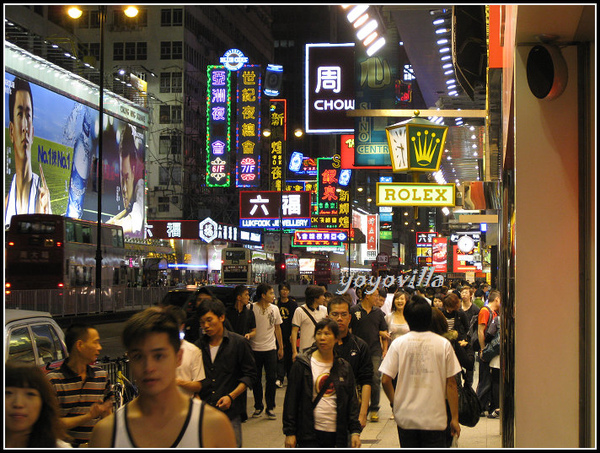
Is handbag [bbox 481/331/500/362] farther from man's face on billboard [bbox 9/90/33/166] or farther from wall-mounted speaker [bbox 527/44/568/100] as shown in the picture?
man's face on billboard [bbox 9/90/33/166]

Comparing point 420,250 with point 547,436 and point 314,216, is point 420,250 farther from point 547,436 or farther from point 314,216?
point 547,436

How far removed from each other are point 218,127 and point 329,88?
36.4 m

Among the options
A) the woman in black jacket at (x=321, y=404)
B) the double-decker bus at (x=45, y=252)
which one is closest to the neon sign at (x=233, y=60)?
the double-decker bus at (x=45, y=252)

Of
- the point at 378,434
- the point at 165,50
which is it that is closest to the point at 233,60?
the point at 165,50

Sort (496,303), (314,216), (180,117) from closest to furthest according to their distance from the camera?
(496,303) < (314,216) < (180,117)

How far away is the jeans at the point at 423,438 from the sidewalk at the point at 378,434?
3435mm

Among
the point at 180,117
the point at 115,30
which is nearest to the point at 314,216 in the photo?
the point at 180,117

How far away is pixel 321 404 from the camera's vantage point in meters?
6.22

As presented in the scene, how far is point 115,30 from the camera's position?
275ft

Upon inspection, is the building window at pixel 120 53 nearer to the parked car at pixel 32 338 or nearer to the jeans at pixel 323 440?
the parked car at pixel 32 338

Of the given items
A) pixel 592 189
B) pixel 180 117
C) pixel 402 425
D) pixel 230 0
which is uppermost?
pixel 180 117

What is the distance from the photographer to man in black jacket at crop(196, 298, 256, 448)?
6887 millimetres

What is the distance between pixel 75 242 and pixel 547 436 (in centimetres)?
3247

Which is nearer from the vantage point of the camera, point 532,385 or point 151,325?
point 151,325
